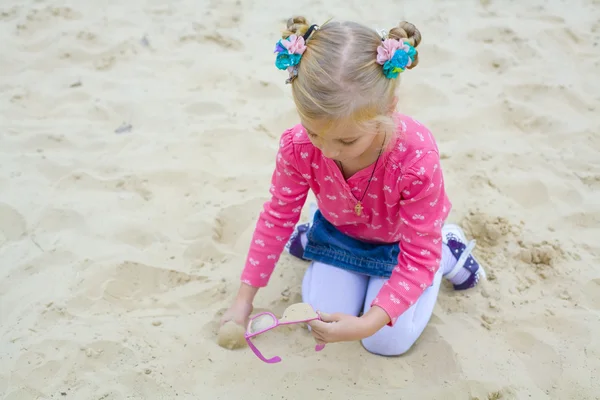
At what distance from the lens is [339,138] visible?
119cm

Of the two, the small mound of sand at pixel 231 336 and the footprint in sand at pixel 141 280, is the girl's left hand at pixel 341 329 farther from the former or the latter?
the footprint in sand at pixel 141 280

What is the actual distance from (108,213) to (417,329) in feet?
3.56

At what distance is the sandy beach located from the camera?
1446mm

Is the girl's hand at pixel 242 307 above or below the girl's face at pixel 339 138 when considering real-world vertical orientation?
below

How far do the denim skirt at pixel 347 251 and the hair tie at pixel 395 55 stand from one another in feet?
1.95

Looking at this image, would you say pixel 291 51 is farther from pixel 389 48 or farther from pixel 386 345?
pixel 386 345

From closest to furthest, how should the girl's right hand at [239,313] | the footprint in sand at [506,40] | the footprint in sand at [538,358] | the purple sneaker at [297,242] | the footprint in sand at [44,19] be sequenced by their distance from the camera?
the footprint in sand at [538,358] → the girl's right hand at [239,313] → the purple sneaker at [297,242] → the footprint in sand at [506,40] → the footprint in sand at [44,19]

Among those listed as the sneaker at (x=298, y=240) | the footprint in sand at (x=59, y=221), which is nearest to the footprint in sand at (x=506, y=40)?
the sneaker at (x=298, y=240)

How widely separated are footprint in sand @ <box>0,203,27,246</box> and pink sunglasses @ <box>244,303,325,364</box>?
91cm

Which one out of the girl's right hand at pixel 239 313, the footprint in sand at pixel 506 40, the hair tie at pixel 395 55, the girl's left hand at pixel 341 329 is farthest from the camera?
the footprint in sand at pixel 506 40

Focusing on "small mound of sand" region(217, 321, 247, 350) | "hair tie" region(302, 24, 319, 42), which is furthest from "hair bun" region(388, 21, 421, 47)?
"small mound of sand" region(217, 321, 247, 350)

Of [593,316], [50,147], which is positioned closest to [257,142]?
[50,147]

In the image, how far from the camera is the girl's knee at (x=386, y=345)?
1.49 meters

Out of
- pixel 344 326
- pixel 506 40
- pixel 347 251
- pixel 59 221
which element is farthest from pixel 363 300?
pixel 506 40
